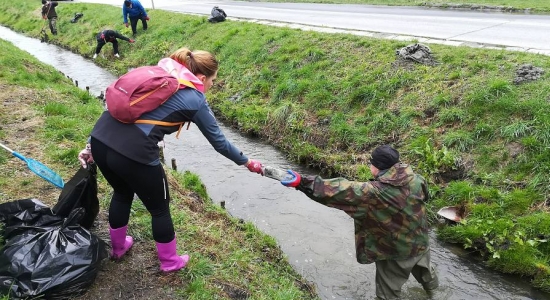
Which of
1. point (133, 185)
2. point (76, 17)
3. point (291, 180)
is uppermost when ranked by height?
point (133, 185)

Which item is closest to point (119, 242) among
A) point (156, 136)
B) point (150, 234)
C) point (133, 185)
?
point (150, 234)

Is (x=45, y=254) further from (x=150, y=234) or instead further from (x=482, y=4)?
(x=482, y=4)

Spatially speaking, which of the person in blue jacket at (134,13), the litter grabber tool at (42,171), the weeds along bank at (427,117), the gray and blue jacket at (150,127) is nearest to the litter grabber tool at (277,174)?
the gray and blue jacket at (150,127)

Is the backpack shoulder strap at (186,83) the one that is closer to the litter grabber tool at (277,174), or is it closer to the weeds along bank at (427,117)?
the litter grabber tool at (277,174)

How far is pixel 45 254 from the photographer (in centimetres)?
329

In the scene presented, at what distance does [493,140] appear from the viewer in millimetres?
6746

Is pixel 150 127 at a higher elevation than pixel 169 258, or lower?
higher

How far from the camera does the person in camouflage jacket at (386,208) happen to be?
157 inches

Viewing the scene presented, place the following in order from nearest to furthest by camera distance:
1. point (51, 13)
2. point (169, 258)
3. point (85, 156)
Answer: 1. point (85, 156)
2. point (169, 258)
3. point (51, 13)

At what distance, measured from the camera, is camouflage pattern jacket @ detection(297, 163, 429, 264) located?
3994 millimetres

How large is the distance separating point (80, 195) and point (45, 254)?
71 cm

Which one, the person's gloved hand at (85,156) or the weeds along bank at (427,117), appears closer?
the person's gloved hand at (85,156)

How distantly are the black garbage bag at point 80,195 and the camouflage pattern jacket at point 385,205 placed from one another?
5.92 ft

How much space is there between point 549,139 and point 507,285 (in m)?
2.35
